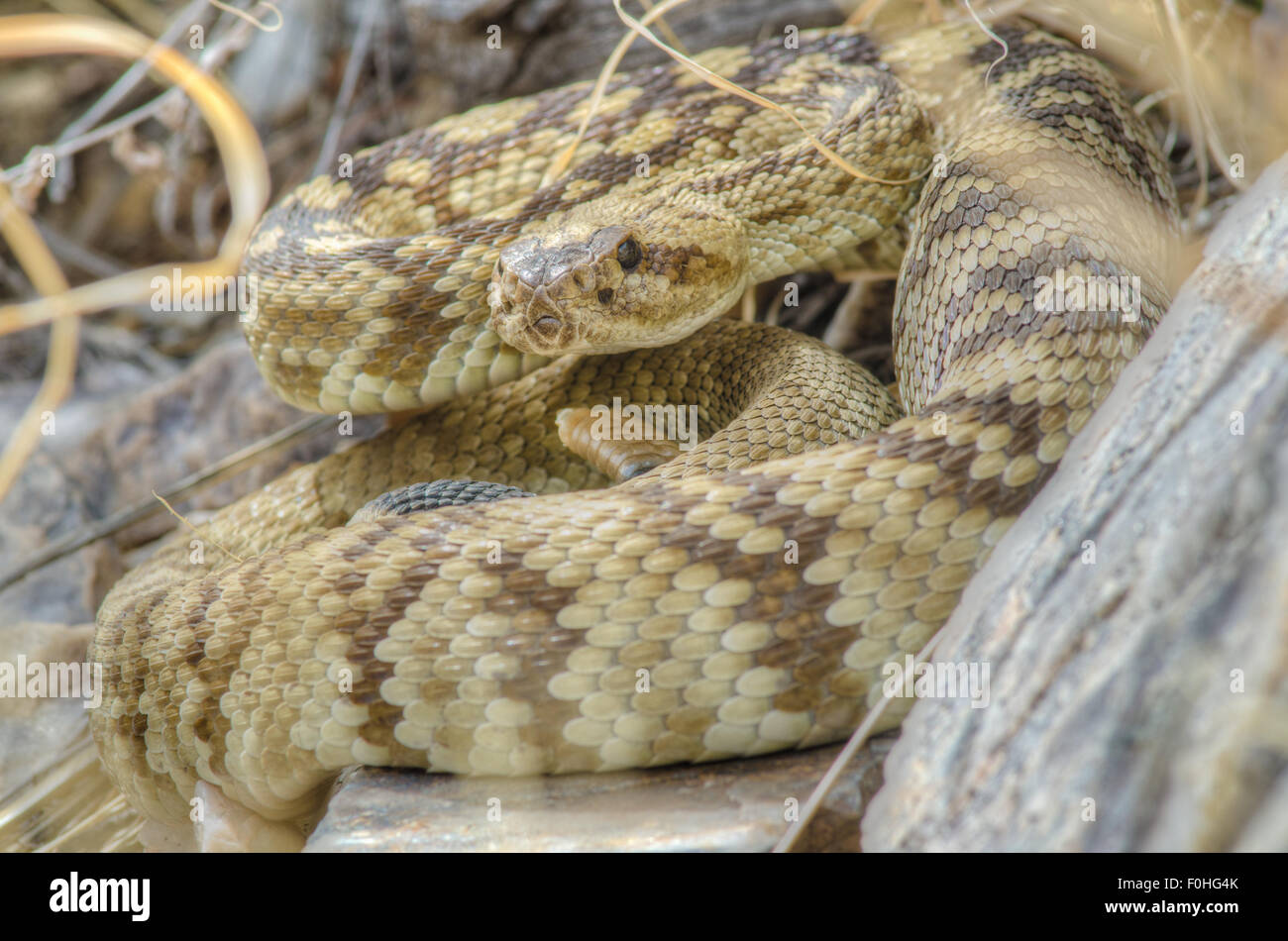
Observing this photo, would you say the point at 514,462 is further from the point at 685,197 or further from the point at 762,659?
the point at 762,659

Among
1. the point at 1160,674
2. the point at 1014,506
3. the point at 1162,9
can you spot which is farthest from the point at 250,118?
the point at 1160,674

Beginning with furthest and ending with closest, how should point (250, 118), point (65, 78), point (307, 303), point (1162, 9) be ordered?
point (65, 78), point (250, 118), point (307, 303), point (1162, 9)

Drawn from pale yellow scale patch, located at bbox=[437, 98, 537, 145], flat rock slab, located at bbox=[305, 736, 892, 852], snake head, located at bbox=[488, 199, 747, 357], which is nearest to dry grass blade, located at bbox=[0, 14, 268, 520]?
pale yellow scale patch, located at bbox=[437, 98, 537, 145]

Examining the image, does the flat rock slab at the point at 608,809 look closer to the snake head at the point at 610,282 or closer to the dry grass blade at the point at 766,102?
the snake head at the point at 610,282

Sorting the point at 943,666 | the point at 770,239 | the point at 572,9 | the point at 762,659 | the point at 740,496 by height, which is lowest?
the point at 762,659

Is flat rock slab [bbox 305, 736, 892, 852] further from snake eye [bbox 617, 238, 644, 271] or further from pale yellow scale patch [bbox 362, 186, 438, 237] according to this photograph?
pale yellow scale patch [bbox 362, 186, 438, 237]

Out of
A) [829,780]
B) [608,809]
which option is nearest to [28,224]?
[608,809]

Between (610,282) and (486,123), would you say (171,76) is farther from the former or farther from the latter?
(610,282)
